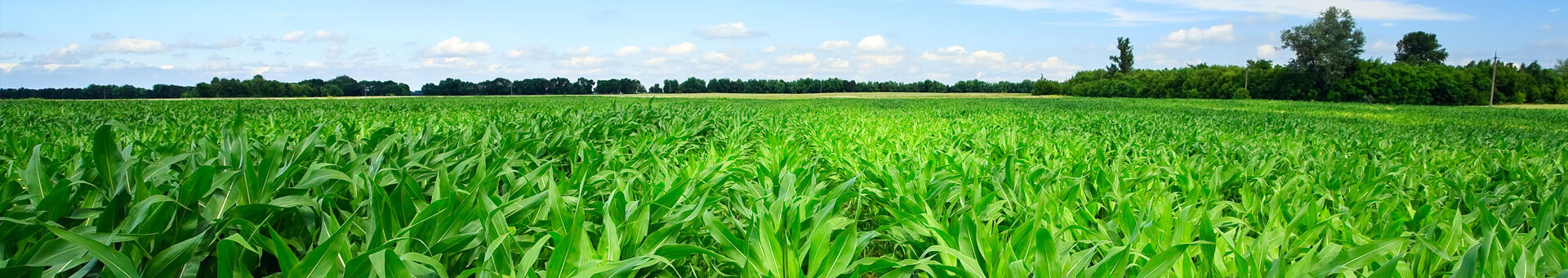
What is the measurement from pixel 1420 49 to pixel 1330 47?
133ft

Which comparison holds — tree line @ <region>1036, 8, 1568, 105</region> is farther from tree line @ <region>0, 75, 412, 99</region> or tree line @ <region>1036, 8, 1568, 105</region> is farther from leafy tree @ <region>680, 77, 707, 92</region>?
tree line @ <region>0, 75, 412, 99</region>

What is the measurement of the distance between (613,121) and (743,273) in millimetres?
4759

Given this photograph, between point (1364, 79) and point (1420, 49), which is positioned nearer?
point (1364, 79)

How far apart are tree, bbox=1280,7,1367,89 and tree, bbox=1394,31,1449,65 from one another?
1310 inches

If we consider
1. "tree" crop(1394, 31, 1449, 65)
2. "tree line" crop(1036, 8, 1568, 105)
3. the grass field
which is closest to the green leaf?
the grass field

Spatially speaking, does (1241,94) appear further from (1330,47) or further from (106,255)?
(106,255)

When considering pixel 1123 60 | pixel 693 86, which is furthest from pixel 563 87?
pixel 1123 60

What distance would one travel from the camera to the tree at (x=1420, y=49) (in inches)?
2997

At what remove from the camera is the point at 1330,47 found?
2044 inches

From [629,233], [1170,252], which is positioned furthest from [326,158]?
[1170,252]

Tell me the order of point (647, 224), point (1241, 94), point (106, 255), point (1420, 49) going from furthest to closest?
point (1420, 49)
point (1241, 94)
point (647, 224)
point (106, 255)

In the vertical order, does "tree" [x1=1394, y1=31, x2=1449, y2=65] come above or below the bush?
above

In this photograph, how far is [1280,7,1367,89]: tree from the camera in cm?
5169

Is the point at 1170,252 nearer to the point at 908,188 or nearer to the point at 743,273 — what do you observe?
the point at 743,273
